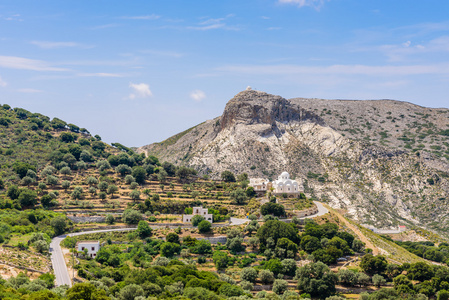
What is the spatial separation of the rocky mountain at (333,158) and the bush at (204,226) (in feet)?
162

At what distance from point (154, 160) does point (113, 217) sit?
40.3 m

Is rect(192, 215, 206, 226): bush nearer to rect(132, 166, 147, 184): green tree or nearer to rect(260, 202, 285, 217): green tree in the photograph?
rect(260, 202, 285, 217): green tree

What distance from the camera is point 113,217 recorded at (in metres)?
85.1

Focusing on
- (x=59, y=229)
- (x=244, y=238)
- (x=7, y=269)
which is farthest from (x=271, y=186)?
(x=7, y=269)

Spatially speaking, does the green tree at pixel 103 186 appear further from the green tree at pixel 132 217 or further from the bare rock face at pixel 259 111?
the bare rock face at pixel 259 111

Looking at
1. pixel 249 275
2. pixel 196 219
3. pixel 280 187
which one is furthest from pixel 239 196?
pixel 249 275

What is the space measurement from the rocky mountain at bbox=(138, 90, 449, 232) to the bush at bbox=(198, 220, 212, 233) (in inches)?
1939

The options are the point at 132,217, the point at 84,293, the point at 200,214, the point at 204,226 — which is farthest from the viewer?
the point at 200,214

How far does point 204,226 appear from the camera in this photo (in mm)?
80312

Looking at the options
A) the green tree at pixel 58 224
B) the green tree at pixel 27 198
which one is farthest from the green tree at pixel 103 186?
the green tree at pixel 58 224

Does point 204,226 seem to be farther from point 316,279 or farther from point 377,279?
point 377,279

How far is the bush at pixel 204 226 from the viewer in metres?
80.3

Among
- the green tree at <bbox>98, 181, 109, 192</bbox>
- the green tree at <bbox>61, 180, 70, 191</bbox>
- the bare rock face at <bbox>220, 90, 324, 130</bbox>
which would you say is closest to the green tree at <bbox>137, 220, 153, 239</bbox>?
the green tree at <bbox>98, 181, 109, 192</bbox>

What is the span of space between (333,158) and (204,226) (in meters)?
72.9
